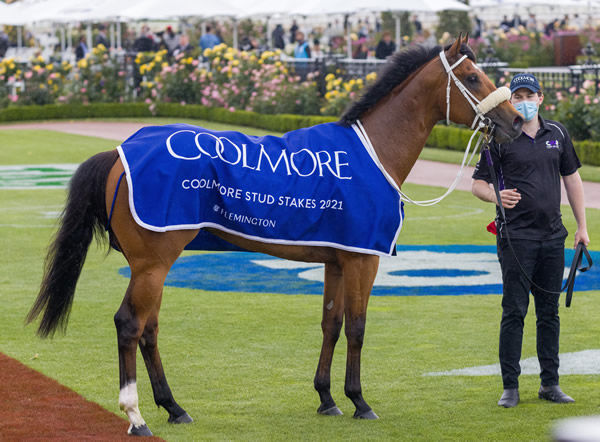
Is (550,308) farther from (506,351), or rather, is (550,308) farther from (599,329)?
(599,329)

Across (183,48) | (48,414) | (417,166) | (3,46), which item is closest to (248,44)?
(183,48)

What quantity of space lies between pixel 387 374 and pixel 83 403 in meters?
1.94

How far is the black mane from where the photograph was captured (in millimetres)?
6141

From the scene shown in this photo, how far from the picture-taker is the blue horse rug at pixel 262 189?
18.7ft

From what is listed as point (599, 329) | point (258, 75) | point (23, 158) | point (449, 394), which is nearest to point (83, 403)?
point (449, 394)

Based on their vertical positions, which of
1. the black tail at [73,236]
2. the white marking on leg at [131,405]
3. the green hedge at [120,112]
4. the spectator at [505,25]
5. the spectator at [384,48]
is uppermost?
the black tail at [73,236]

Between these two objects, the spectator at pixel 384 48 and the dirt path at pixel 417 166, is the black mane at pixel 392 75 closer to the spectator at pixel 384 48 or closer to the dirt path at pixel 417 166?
the dirt path at pixel 417 166

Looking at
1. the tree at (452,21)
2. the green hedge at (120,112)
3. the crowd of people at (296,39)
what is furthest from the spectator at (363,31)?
the green hedge at (120,112)

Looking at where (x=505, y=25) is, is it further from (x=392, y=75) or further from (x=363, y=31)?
(x=392, y=75)

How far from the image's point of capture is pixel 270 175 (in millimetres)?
5832

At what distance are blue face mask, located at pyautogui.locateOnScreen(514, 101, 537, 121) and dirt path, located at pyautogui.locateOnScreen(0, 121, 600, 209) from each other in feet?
27.8

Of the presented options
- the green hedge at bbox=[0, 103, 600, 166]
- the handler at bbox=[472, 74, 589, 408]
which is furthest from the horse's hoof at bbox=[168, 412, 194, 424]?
the green hedge at bbox=[0, 103, 600, 166]

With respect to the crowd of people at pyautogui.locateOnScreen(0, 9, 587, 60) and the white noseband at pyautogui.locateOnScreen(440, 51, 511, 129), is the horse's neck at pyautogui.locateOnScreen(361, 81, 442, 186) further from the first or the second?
the crowd of people at pyautogui.locateOnScreen(0, 9, 587, 60)

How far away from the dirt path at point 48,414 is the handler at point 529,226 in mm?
2136
